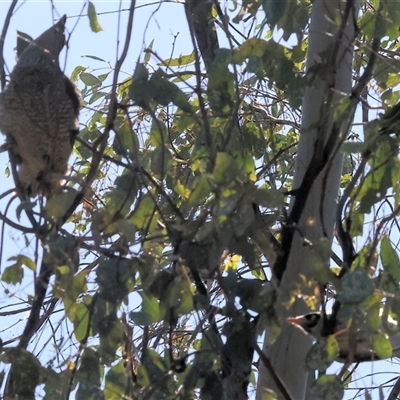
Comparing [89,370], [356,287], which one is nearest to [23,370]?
[89,370]

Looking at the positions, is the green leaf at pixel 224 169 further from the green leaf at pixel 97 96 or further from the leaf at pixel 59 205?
the green leaf at pixel 97 96

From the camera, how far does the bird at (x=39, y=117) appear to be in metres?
2.05

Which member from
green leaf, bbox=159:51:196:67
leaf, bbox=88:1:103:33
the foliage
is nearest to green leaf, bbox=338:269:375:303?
the foliage

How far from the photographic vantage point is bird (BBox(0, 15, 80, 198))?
205 centimetres

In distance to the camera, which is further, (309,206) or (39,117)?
(39,117)

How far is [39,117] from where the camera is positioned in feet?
6.79

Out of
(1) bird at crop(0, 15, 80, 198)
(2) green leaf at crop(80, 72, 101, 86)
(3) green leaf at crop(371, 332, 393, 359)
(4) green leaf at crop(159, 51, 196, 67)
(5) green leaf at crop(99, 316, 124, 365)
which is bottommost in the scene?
(3) green leaf at crop(371, 332, 393, 359)

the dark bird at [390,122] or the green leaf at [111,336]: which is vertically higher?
the dark bird at [390,122]

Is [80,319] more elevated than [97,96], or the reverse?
[97,96]

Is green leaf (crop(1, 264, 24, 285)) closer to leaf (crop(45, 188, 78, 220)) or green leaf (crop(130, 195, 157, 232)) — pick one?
leaf (crop(45, 188, 78, 220))

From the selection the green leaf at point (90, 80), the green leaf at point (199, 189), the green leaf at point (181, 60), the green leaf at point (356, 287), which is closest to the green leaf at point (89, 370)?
the green leaf at point (199, 189)

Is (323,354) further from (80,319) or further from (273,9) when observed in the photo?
(273,9)

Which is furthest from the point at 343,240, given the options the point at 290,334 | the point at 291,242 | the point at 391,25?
the point at 391,25

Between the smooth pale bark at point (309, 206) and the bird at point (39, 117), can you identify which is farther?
the bird at point (39, 117)
